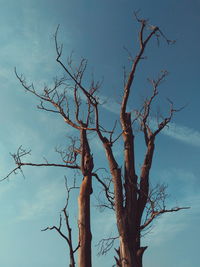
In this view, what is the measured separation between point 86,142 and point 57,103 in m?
1.62

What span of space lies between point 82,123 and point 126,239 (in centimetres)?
279

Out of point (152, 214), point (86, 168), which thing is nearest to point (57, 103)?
point (86, 168)

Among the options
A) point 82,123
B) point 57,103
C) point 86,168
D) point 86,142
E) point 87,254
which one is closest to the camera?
point 87,254

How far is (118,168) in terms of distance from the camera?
5.98 m

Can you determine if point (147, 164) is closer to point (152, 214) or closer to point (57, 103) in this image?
point (152, 214)

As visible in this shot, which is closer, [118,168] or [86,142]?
[118,168]

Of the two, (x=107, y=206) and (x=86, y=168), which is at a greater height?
(x=86, y=168)

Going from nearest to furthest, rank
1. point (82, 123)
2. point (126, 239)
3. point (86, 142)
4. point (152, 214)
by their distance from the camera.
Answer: point (126, 239) < point (152, 214) < point (86, 142) < point (82, 123)

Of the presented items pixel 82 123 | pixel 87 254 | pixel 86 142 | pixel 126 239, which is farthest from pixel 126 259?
pixel 82 123

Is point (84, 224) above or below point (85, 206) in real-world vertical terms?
below

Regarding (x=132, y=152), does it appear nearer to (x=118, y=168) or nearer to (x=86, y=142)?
(x=118, y=168)

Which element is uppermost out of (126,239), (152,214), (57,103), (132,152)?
(57,103)

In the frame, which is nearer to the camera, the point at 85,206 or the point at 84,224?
the point at 84,224

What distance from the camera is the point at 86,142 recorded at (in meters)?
6.42
